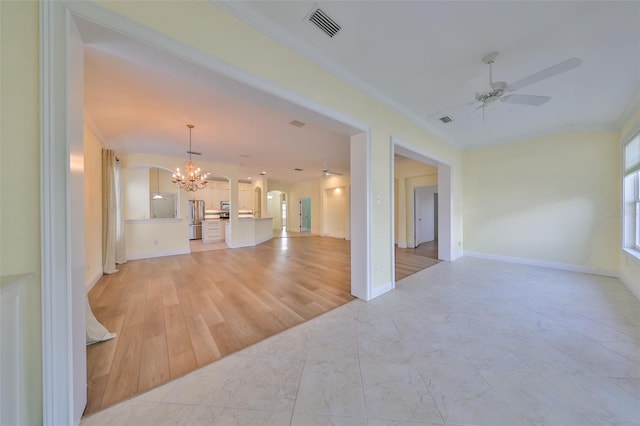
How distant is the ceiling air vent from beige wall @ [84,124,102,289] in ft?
12.8

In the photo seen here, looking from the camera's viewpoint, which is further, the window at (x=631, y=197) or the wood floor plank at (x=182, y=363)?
the window at (x=631, y=197)

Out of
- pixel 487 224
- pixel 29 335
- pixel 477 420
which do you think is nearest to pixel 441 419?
pixel 477 420

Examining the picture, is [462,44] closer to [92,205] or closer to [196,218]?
[92,205]

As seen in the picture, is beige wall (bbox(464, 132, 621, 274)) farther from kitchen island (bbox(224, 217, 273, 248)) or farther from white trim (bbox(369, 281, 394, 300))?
kitchen island (bbox(224, 217, 273, 248))

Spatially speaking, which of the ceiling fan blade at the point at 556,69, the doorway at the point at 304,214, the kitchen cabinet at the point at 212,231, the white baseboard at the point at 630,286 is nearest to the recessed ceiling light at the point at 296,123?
the ceiling fan blade at the point at 556,69

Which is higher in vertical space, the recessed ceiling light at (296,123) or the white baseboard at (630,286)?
the recessed ceiling light at (296,123)

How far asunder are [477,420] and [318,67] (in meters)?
3.14

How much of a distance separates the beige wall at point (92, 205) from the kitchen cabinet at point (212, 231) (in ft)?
13.6

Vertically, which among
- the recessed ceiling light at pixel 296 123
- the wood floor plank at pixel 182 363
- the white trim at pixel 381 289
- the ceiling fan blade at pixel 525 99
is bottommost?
the wood floor plank at pixel 182 363

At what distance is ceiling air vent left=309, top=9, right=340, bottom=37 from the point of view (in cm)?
176

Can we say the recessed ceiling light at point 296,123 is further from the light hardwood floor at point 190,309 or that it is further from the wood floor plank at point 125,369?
the wood floor plank at point 125,369

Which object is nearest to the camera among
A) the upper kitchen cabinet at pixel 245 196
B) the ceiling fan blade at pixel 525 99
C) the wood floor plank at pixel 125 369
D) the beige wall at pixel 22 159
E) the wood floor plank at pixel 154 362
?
the beige wall at pixel 22 159

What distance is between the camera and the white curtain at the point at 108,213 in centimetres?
406

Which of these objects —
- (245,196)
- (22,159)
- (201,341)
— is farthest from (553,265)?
(245,196)
